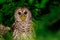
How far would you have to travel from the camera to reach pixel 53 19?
23.4 inches

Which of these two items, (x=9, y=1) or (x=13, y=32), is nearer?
(x=13, y=32)

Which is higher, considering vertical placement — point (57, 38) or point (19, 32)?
point (57, 38)

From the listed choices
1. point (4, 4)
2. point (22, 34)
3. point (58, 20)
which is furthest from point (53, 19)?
point (4, 4)

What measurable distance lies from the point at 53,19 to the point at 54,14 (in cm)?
2

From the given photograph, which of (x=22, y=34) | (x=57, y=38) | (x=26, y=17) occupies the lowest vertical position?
(x=22, y=34)

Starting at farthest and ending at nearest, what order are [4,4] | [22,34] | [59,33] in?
[4,4] → [22,34] → [59,33]

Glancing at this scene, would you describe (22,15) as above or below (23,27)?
above

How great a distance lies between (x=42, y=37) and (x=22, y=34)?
2.61 metres

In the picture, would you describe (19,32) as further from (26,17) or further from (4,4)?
(4,4)

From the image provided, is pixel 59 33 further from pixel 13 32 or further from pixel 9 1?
pixel 9 1

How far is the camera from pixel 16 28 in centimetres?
325

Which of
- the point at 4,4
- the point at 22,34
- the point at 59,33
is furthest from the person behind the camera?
the point at 4,4

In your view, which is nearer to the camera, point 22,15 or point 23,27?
point 22,15

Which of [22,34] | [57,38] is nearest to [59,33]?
[57,38]
